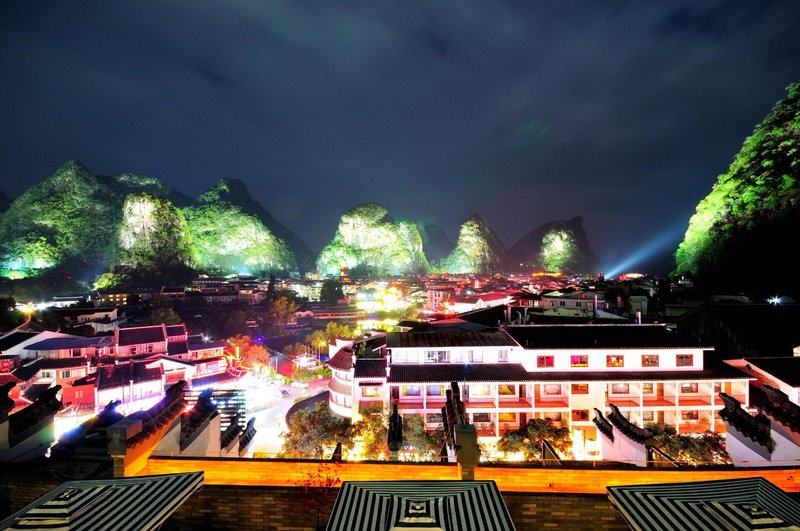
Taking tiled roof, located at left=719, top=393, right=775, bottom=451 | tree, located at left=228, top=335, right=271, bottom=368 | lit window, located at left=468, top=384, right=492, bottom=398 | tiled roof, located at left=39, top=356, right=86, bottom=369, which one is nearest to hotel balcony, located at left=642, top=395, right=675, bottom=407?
lit window, located at left=468, top=384, right=492, bottom=398

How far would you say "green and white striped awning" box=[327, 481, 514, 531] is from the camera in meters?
3.57

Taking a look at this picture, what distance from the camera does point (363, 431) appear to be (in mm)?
14203

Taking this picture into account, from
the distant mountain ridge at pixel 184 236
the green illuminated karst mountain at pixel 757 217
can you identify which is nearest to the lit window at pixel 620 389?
the green illuminated karst mountain at pixel 757 217

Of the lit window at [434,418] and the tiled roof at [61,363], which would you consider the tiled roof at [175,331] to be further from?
the lit window at [434,418]

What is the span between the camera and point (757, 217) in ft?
97.9

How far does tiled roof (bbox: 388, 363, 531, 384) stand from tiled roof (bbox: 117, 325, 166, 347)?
29305mm

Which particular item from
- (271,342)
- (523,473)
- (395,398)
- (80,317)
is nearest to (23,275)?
(80,317)

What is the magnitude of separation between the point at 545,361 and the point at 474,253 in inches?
5428

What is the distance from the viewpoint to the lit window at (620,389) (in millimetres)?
16078

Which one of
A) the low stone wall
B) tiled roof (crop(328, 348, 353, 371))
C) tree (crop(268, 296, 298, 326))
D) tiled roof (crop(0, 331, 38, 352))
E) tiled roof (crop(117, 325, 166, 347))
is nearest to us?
the low stone wall

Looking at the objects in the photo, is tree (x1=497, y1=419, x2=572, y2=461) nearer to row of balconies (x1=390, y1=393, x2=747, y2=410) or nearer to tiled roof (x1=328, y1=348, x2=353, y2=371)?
row of balconies (x1=390, y1=393, x2=747, y2=410)

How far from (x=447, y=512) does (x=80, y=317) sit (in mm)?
56907

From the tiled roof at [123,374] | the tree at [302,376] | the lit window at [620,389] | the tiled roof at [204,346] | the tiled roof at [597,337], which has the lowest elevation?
the tree at [302,376]

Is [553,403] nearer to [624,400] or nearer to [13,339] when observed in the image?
[624,400]
